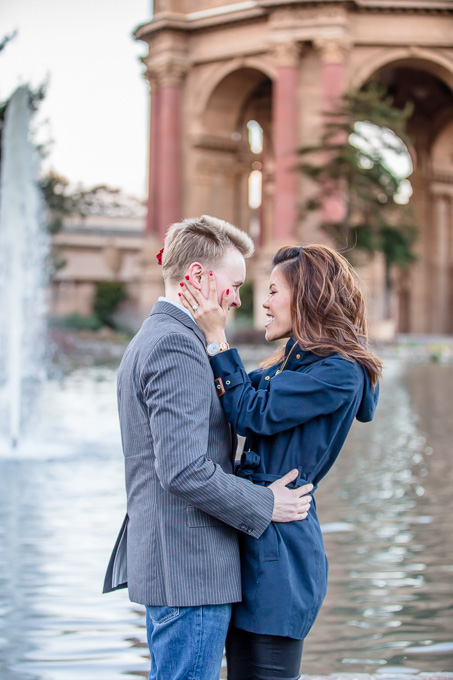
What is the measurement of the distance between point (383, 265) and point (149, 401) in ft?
117

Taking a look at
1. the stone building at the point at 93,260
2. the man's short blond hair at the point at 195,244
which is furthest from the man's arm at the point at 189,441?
the stone building at the point at 93,260

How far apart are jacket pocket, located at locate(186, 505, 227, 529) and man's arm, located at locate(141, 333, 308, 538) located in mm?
55

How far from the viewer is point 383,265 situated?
3738cm

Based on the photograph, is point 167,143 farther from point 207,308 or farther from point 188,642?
point 188,642

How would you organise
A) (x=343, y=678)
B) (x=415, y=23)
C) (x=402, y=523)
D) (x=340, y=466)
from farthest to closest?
(x=415, y=23)
(x=340, y=466)
(x=402, y=523)
(x=343, y=678)

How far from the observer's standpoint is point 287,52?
109ft

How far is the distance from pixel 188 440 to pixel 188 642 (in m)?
0.48

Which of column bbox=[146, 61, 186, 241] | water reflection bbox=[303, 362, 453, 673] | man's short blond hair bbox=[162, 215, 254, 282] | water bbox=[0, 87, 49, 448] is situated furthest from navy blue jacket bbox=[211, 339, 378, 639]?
column bbox=[146, 61, 186, 241]

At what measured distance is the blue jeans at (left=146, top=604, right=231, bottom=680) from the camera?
7.41 ft

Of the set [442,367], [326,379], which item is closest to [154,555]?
[326,379]

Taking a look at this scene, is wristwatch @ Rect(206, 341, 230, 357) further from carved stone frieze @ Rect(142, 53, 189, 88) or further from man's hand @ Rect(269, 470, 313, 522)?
carved stone frieze @ Rect(142, 53, 189, 88)

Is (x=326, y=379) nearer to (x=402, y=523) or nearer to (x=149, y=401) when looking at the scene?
(x=149, y=401)

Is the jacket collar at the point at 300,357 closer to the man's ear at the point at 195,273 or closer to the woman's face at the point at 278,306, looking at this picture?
the woman's face at the point at 278,306

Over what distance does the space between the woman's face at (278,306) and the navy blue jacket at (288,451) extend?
0.32ft
